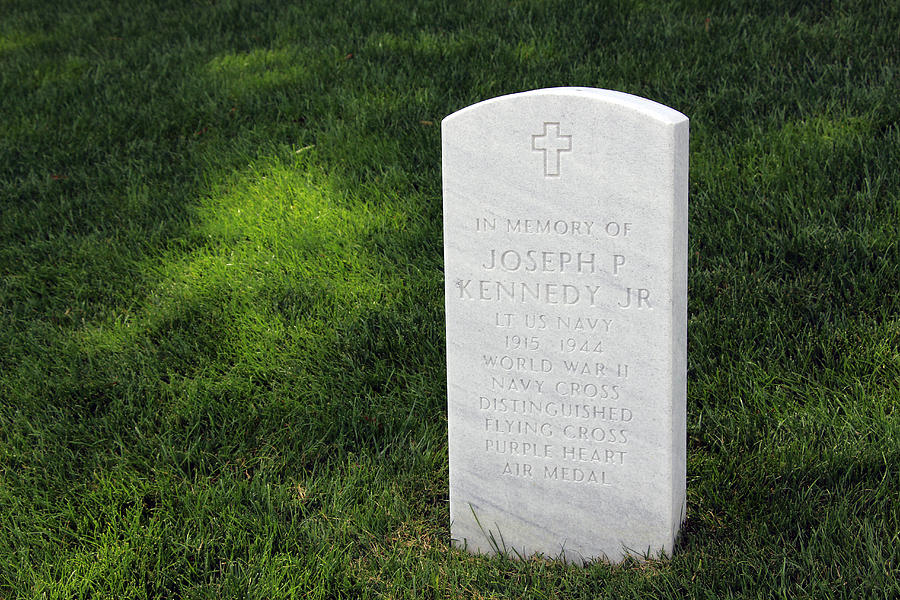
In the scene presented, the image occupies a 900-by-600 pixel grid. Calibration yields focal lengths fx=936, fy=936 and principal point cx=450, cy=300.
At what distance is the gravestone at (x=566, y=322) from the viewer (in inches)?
92.1

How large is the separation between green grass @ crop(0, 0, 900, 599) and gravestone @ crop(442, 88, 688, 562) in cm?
15

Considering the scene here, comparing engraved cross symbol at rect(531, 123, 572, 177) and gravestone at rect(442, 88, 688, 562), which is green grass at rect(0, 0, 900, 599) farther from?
engraved cross symbol at rect(531, 123, 572, 177)

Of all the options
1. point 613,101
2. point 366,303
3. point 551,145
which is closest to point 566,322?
point 551,145

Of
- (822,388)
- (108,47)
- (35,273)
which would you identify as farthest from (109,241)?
(822,388)

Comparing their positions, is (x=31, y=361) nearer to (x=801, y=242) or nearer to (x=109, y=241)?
(x=109, y=241)

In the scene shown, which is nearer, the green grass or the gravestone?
the gravestone

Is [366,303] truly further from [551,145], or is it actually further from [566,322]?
[551,145]

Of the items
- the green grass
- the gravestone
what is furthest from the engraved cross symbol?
the green grass

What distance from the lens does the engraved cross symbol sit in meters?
2.36

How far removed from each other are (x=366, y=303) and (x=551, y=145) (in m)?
1.55

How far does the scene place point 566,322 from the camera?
252 centimetres

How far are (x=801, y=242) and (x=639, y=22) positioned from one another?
7.60ft

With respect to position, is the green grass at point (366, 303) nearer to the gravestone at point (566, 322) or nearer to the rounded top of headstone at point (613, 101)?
the gravestone at point (566, 322)

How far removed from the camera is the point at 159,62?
6.07 metres
